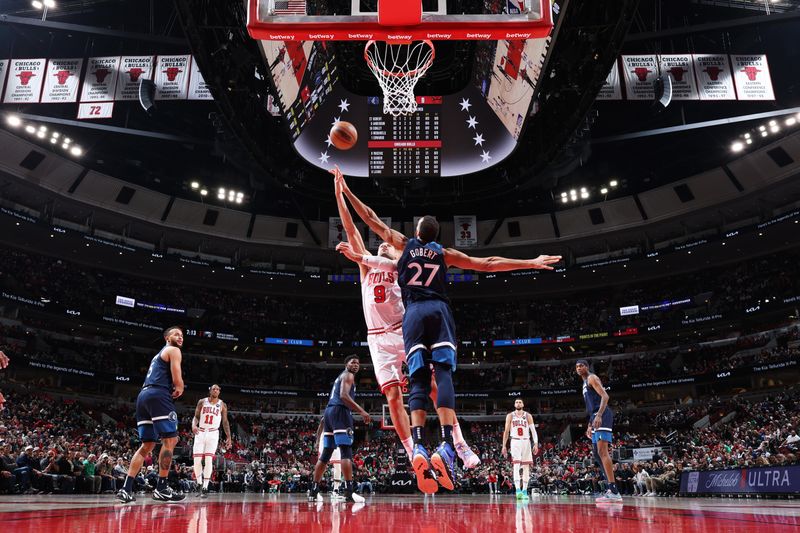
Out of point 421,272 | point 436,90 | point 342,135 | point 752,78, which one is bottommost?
point 421,272

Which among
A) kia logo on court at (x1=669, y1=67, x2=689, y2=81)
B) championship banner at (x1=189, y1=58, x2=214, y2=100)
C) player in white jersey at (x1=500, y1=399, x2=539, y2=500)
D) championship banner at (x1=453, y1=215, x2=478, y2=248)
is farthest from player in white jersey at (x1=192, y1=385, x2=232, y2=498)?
championship banner at (x1=453, y1=215, x2=478, y2=248)

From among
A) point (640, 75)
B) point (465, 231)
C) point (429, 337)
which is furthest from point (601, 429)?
point (465, 231)

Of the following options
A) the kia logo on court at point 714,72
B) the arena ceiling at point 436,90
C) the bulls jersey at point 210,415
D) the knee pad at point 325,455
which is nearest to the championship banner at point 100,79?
the arena ceiling at point 436,90

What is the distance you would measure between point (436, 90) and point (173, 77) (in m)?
9.18

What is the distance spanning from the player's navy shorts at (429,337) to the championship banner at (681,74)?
50.0 feet

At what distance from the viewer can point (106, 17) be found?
2284 centimetres

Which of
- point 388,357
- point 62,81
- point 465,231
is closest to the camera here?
point 388,357

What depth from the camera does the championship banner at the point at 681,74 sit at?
16750 mm

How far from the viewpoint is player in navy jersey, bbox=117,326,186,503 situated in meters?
6.84

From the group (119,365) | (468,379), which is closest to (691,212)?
(468,379)

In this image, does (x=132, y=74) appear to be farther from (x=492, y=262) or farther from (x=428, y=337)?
(x=428, y=337)

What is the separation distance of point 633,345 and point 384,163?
84.1 ft

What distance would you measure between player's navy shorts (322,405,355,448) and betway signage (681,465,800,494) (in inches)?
353

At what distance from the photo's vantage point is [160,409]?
22.9 ft
